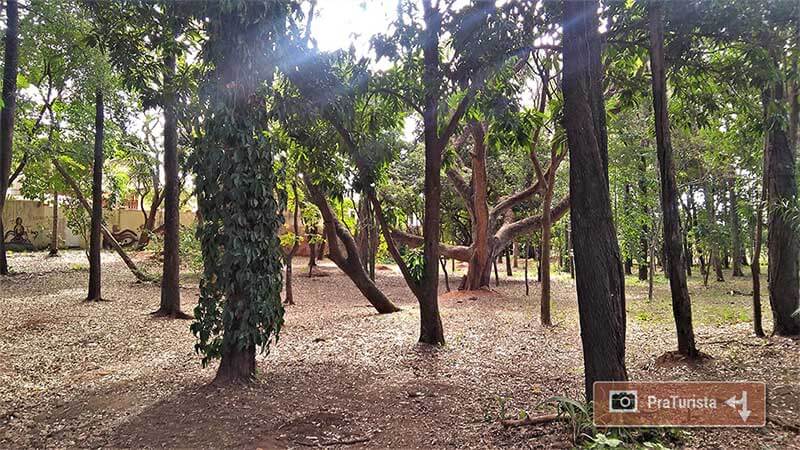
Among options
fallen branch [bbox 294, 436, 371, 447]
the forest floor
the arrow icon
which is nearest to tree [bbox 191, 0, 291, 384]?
the forest floor

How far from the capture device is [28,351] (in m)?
5.93

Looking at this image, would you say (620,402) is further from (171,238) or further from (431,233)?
(171,238)

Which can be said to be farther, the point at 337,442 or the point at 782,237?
the point at 782,237

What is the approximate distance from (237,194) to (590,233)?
106 inches

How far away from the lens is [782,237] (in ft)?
17.0

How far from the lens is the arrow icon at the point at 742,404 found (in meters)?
3.19

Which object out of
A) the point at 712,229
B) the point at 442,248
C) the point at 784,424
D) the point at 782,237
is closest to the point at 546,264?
the point at 782,237

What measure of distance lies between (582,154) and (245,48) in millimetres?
2792

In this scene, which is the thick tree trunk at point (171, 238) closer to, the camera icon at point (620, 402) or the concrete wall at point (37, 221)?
the camera icon at point (620, 402)

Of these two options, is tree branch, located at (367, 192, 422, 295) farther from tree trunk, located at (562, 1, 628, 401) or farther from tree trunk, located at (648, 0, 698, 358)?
tree trunk, located at (562, 1, 628, 401)

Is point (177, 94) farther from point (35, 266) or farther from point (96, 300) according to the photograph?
point (35, 266)

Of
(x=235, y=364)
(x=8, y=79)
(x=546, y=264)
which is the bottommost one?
(x=235, y=364)

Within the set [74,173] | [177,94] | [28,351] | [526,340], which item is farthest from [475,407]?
[74,173]

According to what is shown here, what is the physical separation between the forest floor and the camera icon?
304 millimetres
